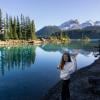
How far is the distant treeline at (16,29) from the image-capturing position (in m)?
134

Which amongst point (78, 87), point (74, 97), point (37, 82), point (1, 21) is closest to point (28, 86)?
point (37, 82)

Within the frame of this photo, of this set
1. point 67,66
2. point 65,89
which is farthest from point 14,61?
point 67,66

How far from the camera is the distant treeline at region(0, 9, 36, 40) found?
134125 millimetres

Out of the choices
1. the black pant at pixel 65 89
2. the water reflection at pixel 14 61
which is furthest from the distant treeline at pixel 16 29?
the black pant at pixel 65 89

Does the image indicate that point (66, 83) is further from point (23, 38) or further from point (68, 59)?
point (23, 38)

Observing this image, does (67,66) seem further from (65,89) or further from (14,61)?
(14,61)

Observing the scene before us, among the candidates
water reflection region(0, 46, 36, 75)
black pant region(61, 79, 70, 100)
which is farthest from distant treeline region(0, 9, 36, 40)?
black pant region(61, 79, 70, 100)

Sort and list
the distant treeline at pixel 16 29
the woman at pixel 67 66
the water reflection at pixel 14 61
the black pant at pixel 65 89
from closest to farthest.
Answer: the woman at pixel 67 66
the black pant at pixel 65 89
the water reflection at pixel 14 61
the distant treeline at pixel 16 29

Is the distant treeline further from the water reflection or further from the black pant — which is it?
the black pant

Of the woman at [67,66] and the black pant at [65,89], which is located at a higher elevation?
the woman at [67,66]

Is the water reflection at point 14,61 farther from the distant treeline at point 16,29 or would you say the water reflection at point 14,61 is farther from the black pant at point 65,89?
the distant treeline at point 16,29

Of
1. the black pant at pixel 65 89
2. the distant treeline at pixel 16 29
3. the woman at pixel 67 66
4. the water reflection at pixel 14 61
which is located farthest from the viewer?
the distant treeline at pixel 16 29

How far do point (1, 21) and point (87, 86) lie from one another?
125522mm

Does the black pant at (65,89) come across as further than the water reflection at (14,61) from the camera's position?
No
